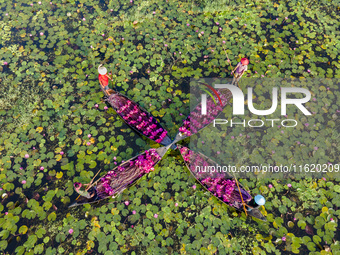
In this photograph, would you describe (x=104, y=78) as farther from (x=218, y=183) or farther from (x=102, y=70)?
(x=218, y=183)

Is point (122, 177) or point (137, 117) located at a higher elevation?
point (137, 117)

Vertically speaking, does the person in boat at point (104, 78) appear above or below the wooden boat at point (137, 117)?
above

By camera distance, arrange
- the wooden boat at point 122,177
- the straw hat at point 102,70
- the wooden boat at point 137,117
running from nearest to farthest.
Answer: the wooden boat at point 122,177
the straw hat at point 102,70
the wooden boat at point 137,117

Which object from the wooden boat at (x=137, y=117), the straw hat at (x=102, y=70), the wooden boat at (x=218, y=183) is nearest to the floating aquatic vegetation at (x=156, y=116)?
the wooden boat at (x=218, y=183)

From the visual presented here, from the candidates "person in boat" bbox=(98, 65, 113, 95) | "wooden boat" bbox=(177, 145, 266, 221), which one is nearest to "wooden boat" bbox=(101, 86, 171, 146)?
"person in boat" bbox=(98, 65, 113, 95)

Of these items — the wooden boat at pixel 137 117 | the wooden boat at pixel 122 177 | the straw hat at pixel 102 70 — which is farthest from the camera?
the wooden boat at pixel 137 117

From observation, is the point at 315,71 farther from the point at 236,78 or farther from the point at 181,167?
the point at 181,167

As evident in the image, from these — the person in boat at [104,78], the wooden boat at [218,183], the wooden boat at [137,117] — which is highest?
the person in boat at [104,78]

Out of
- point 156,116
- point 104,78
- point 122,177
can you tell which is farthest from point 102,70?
point 122,177

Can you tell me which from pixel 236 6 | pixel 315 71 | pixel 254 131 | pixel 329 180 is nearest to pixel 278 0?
pixel 236 6

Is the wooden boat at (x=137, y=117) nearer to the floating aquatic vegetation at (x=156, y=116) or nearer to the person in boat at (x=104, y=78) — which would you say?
the person in boat at (x=104, y=78)

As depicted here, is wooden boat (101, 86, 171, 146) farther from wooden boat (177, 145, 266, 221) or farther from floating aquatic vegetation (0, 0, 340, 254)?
wooden boat (177, 145, 266, 221)
